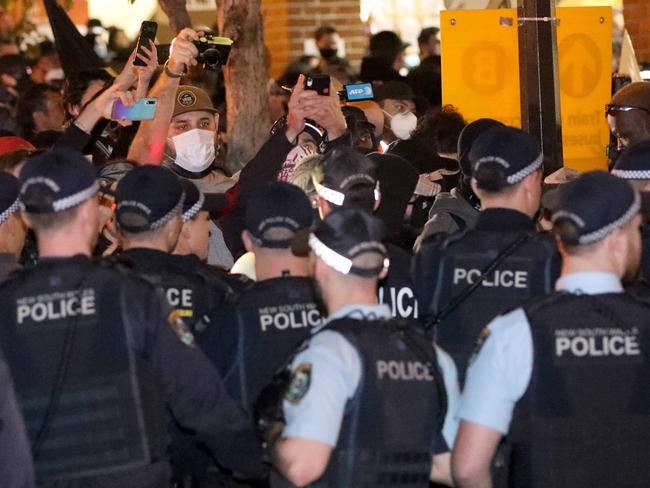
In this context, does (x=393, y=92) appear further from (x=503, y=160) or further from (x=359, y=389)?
(x=359, y=389)

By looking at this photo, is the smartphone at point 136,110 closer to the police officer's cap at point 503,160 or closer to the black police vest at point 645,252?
the police officer's cap at point 503,160

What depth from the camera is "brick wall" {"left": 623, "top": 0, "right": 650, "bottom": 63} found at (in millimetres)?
15344

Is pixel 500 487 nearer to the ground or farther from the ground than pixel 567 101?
nearer to the ground

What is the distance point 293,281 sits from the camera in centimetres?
538

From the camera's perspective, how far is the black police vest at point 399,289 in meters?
5.96

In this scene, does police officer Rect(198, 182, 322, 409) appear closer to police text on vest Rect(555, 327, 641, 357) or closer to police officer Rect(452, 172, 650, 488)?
police officer Rect(452, 172, 650, 488)

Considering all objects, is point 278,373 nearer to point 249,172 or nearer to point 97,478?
point 97,478

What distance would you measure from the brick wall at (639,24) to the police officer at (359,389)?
1141cm

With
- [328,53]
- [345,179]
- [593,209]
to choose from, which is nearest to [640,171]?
[345,179]

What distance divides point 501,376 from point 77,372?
1.38 meters

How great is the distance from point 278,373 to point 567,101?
5.45 meters

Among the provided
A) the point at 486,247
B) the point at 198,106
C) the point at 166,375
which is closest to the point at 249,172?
the point at 198,106

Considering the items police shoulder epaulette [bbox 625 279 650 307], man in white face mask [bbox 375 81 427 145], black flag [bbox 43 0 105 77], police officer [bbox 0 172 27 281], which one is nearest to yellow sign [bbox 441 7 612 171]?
man in white face mask [bbox 375 81 427 145]

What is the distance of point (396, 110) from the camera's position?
10.7 meters
